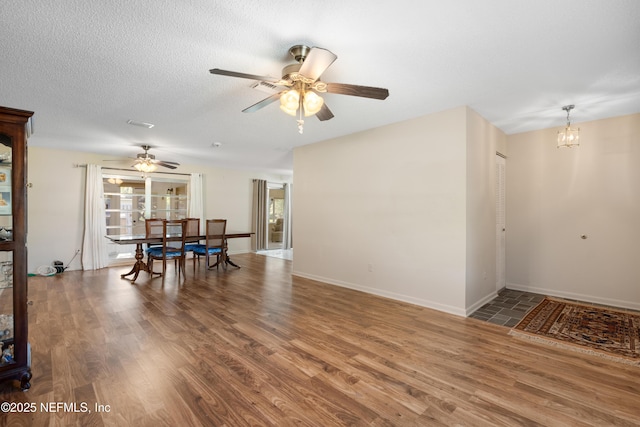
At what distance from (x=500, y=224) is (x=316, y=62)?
3.91 m

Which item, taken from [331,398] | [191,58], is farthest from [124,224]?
[331,398]

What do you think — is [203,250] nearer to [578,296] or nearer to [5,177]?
[5,177]

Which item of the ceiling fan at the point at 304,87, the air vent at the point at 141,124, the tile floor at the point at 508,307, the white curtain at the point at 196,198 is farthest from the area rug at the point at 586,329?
the white curtain at the point at 196,198

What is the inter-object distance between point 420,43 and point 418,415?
2.45 meters

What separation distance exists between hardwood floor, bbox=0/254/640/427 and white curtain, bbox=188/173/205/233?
398 centimetres

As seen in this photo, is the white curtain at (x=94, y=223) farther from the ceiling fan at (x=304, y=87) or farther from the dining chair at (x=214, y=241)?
the ceiling fan at (x=304, y=87)

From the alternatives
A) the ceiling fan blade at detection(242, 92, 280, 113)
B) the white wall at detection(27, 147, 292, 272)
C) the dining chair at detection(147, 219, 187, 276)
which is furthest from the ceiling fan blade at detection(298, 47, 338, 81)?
the white wall at detection(27, 147, 292, 272)

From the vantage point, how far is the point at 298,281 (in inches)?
198

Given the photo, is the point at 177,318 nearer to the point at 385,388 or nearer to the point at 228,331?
the point at 228,331

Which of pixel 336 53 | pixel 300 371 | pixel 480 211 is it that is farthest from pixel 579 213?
pixel 300 371

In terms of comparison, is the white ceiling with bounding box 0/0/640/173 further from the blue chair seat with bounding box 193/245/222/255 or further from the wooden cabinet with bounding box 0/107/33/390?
the blue chair seat with bounding box 193/245/222/255

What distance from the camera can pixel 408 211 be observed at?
3.92 m

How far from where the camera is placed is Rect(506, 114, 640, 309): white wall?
3.72 meters

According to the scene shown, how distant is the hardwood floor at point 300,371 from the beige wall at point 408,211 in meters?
0.50
